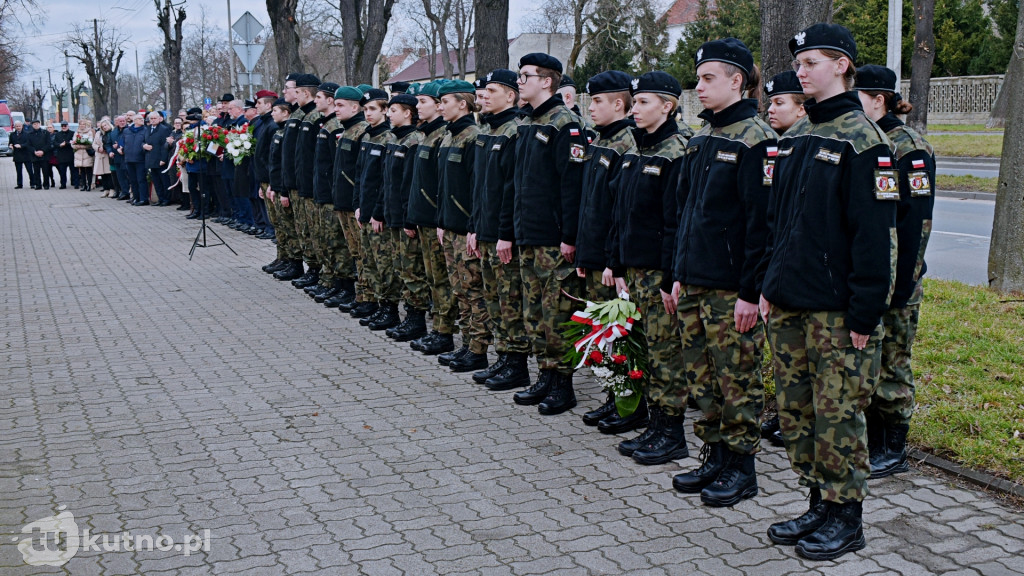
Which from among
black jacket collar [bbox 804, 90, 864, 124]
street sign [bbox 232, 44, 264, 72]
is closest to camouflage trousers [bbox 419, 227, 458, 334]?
black jacket collar [bbox 804, 90, 864, 124]

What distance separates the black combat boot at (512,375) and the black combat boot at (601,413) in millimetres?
1004

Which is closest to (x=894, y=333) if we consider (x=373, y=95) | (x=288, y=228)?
(x=373, y=95)

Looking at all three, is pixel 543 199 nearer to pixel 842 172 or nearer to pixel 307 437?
pixel 307 437

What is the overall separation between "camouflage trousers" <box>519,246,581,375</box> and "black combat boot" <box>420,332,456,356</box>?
67.0 inches

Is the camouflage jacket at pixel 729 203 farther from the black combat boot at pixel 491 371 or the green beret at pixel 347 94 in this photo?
the green beret at pixel 347 94

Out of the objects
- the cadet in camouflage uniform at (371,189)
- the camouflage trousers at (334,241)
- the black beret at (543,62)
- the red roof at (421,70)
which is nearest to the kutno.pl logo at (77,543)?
the black beret at (543,62)

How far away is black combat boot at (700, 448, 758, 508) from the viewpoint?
4957 millimetres

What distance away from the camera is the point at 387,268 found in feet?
31.2

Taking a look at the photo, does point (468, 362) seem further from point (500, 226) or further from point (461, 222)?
point (500, 226)

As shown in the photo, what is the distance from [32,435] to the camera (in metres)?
6.34

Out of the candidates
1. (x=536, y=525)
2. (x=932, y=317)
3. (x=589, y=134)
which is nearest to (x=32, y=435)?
(x=536, y=525)

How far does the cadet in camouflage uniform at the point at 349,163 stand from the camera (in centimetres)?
1009

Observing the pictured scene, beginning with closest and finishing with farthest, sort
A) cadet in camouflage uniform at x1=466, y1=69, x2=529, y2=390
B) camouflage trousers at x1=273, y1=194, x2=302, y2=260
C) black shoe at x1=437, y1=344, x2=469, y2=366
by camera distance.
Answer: cadet in camouflage uniform at x1=466, y1=69, x2=529, y2=390 → black shoe at x1=437, y1=344, x2=469, y2=366 → camouflage trousers at x1=273, y1=194, x2=302, y2=260

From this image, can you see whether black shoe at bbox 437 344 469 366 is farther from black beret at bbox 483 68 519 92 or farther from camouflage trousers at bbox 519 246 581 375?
black beret at bbox 483 68 519 92
